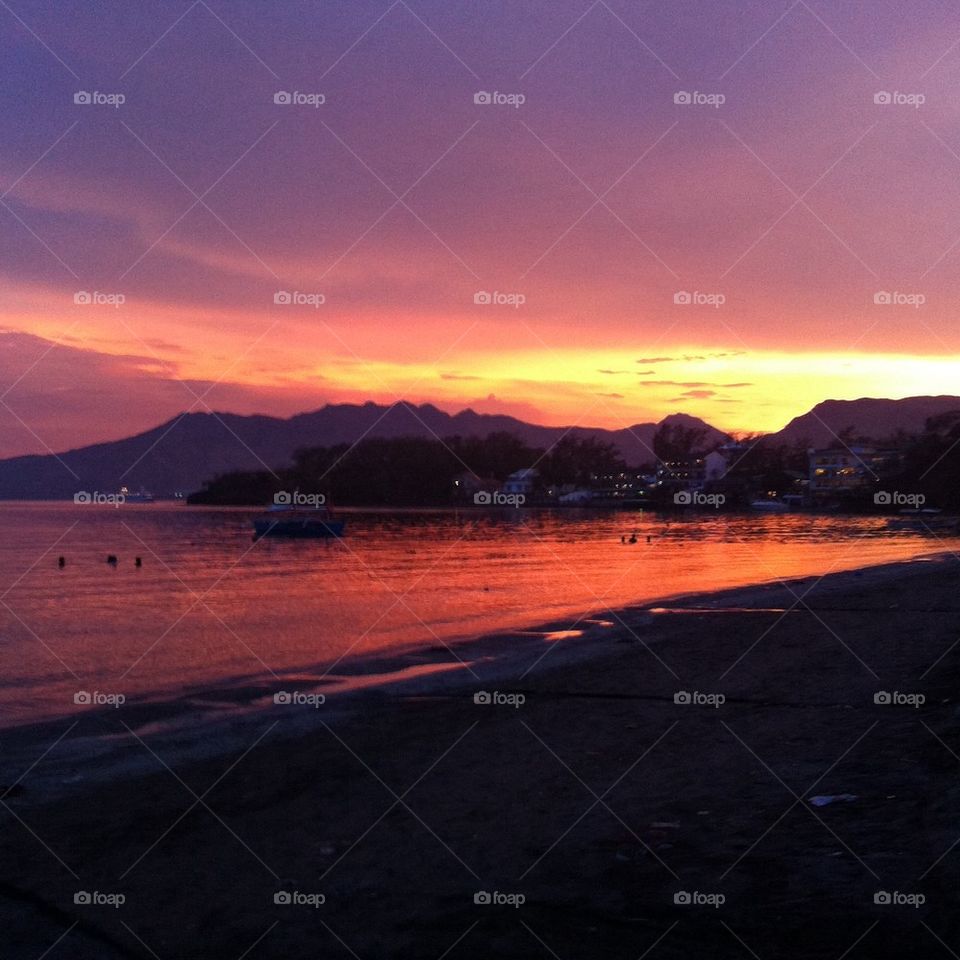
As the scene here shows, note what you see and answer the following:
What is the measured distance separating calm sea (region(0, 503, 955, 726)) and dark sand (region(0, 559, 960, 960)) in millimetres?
6518

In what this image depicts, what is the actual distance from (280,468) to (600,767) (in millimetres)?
164738

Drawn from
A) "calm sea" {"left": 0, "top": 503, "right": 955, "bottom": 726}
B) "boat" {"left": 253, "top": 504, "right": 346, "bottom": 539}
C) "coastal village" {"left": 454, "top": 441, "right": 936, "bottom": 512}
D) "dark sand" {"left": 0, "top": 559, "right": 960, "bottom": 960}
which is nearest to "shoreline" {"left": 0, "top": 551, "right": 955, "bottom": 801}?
"dark sand" {"left": 0, "top": 559, "right": 960, "bottom": 960}

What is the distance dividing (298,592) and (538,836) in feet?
95.6

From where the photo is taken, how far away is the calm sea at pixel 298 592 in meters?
19.8

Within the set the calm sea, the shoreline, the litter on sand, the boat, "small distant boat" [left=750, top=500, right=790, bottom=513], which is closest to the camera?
the litter on sand

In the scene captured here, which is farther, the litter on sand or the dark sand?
the litter on sand

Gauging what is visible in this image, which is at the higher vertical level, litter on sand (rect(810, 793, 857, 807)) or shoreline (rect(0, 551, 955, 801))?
litter on sand (rect(810, 793, 857, 807))

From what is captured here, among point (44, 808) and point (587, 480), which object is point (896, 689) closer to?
point (44, 808)

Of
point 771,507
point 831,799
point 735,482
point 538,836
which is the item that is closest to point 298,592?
point 538,836

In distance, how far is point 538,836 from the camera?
7609mm

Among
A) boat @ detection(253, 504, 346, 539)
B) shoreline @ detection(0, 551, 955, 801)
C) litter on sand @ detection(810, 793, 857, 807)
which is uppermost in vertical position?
litter on sand @ detection(810, 793, 857, 807)

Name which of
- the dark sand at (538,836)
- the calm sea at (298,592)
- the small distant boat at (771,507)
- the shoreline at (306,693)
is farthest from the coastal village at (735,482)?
the dark sand at (538,836)

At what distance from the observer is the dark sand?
5.82 meters

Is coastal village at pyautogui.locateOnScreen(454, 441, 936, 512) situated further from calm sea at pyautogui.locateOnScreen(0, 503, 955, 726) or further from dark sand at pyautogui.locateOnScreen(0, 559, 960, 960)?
dark sand at pyautogui.locateOnScreen(0, 559, 960, 960)
